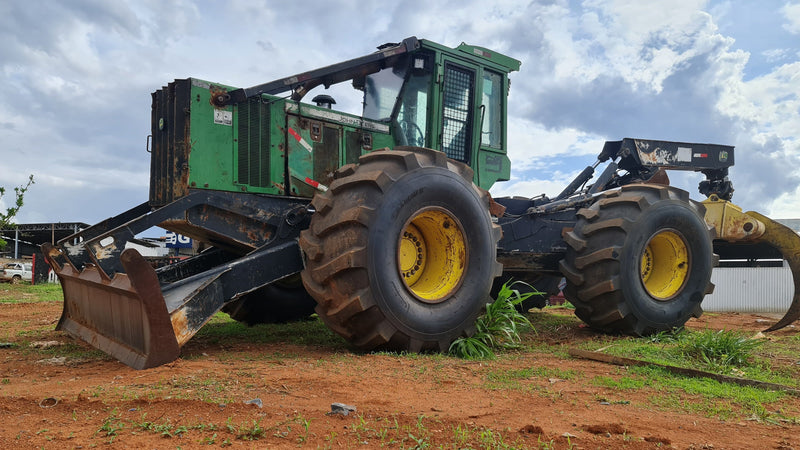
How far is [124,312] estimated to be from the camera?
16.0 ft

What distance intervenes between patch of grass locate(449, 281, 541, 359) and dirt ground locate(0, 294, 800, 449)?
15.2 inches

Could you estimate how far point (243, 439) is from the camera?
2730 millimetres

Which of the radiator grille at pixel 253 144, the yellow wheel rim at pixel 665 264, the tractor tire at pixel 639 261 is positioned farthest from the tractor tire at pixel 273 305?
the yellow wheel rim at pixel 665 264

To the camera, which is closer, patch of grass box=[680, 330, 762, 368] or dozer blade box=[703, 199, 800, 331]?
patch of grass box=[680, 330, 762, 368]

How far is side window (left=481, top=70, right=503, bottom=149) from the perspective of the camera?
24.0ft

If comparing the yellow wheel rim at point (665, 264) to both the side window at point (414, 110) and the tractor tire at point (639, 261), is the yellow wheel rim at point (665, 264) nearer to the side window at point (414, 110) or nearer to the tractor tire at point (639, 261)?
the tractor tire at point (639, 261)

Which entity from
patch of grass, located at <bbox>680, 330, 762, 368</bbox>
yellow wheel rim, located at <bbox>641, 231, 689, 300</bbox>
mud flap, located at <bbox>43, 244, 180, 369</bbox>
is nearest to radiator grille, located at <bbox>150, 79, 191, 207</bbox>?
mud flap, located at <bbox>43, 244, 180, 369</bbox>

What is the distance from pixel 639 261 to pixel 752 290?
29.2ft

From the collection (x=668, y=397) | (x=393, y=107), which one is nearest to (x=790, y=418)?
(x=668, y=397)

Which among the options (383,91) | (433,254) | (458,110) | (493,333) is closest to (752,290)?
(458,110)

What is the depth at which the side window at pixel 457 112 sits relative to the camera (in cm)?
680

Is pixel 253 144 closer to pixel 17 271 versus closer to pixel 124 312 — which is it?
pixel 124 312

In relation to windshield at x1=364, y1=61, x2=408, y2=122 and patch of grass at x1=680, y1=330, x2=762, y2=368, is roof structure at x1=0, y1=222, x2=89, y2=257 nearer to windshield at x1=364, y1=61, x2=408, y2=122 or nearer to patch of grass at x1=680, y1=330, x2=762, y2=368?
windshield at x1=364, y1=61, x2=408, y2=122

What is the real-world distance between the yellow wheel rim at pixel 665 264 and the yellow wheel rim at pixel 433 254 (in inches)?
113
